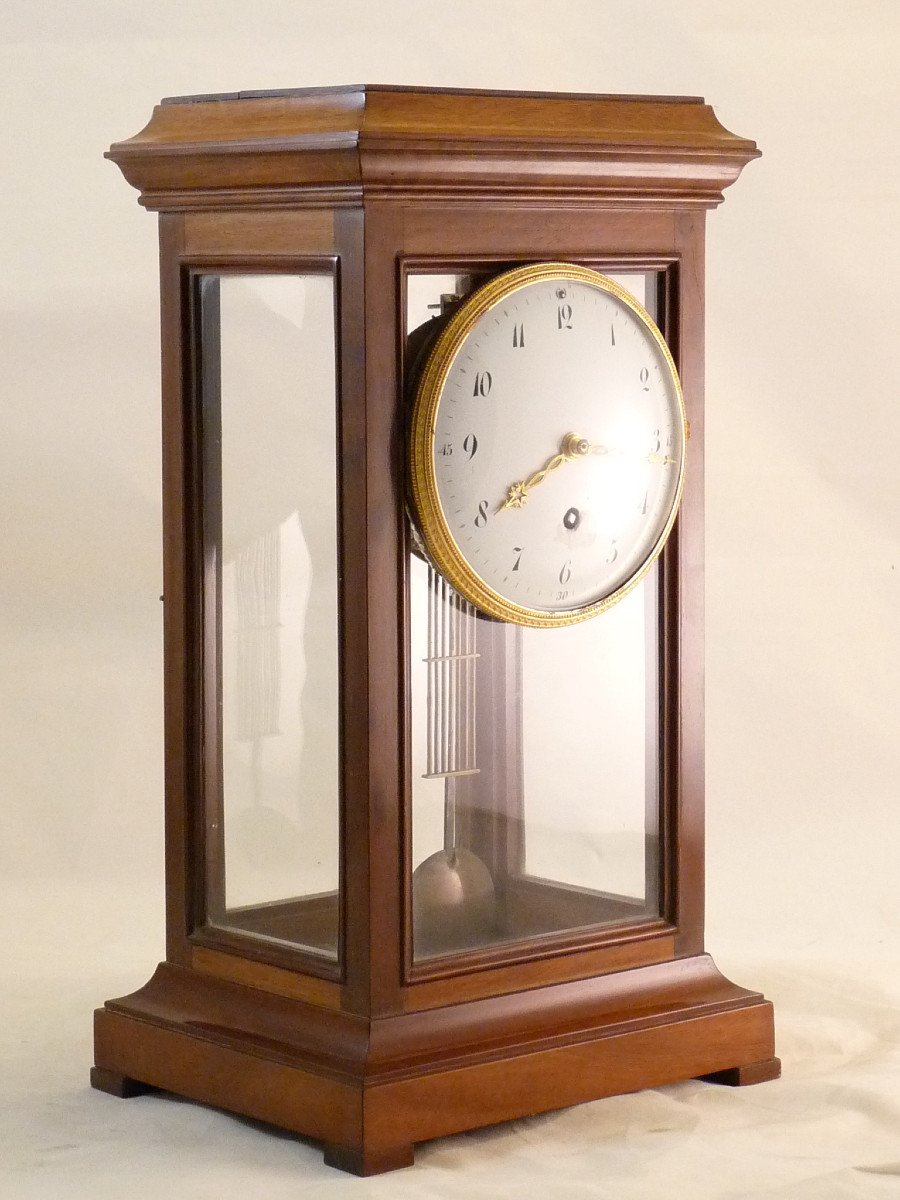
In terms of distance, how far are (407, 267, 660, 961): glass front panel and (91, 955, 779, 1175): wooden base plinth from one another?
70 millimetres

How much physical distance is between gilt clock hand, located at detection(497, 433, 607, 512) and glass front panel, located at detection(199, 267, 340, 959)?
0.51 ft

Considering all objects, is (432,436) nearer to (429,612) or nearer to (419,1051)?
(429,612)

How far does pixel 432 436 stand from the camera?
2201mm

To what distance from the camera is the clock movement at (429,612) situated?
221 cm

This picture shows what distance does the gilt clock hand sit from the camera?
2.28m

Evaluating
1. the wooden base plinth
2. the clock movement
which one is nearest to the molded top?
the clock movement

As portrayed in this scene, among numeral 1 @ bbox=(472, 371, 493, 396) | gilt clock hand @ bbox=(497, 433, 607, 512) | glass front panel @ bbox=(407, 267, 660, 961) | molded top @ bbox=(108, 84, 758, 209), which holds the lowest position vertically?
glass front panel @ bbox=(407, 267, 660, 961)

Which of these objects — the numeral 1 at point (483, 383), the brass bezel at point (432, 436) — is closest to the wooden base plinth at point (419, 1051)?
the brass bezel at point (432, 436)

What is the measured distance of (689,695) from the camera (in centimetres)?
245

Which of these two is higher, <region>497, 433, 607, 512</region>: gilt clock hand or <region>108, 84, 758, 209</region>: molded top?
<region>108, 84, 758, 209</region>: molded top

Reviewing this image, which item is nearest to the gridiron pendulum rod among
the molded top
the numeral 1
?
the numeral 1

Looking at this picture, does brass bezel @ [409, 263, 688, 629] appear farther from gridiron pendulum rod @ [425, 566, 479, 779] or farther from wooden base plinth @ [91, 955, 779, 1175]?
wooden base plinth @ [91, 955, 779, 1175]

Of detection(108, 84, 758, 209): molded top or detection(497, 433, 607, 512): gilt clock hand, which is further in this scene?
detection(497, 433, 607, 512): gilt clock hand

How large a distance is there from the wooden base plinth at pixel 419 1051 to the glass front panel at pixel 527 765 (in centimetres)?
7
